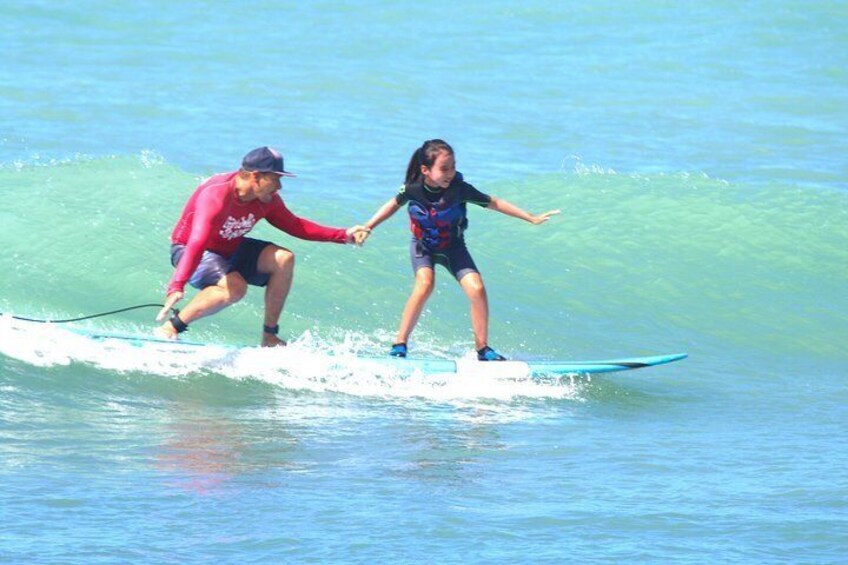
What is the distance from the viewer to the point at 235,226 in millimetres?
8828

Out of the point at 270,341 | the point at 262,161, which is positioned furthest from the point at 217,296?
the point at 262,161

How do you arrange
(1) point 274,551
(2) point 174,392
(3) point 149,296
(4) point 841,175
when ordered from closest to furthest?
(1) point 274,551 < (2) point 174,392 < (3) point 149,296 < (4) point 841,175

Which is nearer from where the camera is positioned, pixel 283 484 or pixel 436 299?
pixel 283 484

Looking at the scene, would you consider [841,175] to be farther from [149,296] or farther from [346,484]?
[346,484]

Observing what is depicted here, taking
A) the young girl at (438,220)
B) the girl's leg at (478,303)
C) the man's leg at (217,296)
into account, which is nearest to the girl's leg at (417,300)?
the young girl at (438,220)

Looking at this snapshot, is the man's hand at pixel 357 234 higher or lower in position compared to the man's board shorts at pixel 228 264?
higher

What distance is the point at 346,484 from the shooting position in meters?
7.06

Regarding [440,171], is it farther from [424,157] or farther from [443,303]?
[443,303]

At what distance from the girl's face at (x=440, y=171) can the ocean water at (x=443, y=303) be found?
1.18 meters

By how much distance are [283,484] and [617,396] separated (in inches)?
115

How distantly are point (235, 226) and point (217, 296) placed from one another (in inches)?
16.5

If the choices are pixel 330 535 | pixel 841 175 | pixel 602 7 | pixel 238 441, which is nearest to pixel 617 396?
pixel 238 441

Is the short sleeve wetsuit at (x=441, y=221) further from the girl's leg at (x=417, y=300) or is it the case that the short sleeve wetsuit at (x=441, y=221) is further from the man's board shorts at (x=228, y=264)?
the man's board shorts at (x=228, y=264)

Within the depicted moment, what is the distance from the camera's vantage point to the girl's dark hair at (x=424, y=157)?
9219 millimetres
